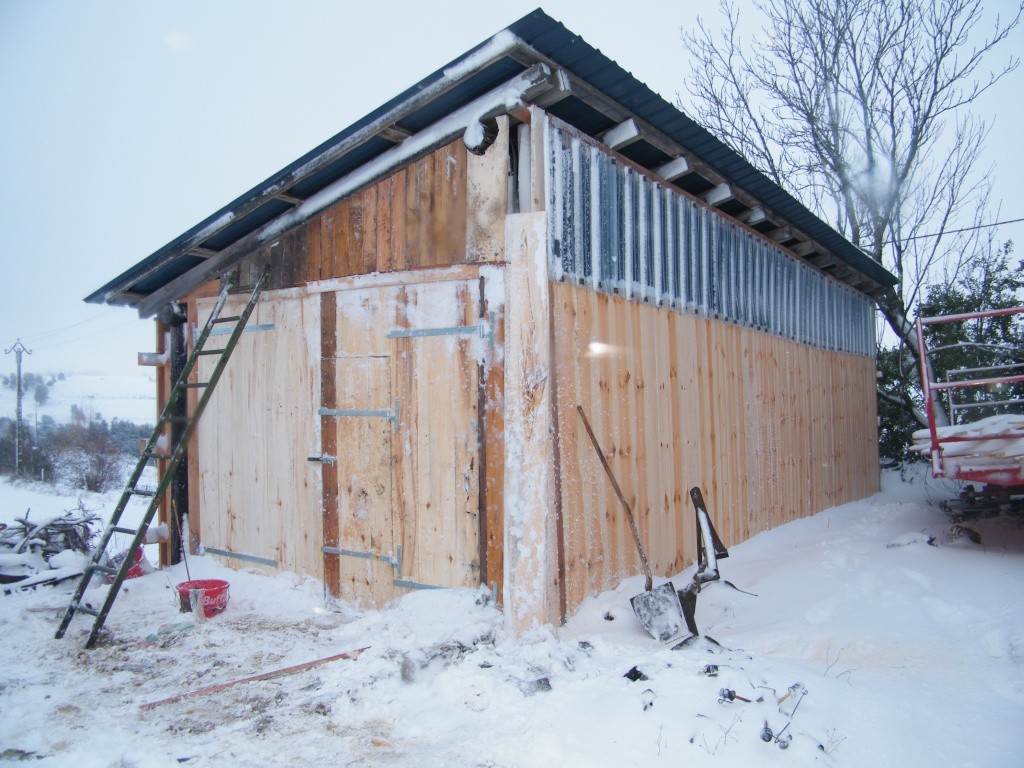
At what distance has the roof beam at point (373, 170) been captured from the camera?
436 centimetres

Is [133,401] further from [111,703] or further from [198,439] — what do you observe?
[111,703]

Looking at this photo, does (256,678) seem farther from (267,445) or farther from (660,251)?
(660,251)

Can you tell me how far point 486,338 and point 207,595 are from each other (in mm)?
3173

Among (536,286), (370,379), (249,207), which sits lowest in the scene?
(370,379)

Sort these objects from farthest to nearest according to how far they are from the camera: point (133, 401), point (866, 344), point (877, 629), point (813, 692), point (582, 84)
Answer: point (133, 401), point (866, 344), point (582, 84), point (877, 629), point (813, 692)

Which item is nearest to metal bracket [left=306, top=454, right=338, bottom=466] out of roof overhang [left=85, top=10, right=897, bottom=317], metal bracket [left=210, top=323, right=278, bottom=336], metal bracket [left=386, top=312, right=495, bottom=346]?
metal bracket [left=386, top=312, right=495, bottom=346]

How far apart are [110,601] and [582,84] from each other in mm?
5119

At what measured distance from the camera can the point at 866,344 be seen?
11.8 m

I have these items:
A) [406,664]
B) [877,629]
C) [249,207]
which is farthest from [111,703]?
[877,629]

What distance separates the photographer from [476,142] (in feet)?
15.1

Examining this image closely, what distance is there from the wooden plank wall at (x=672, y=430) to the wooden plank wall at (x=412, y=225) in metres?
0.83

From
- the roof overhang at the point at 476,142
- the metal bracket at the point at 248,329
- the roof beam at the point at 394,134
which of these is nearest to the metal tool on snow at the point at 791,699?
the roof overhang at the point at 476,142

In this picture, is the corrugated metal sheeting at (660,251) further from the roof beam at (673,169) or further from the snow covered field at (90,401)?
the snow covered field at (90,401)

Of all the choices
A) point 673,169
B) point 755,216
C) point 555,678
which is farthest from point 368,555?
point 755,216
